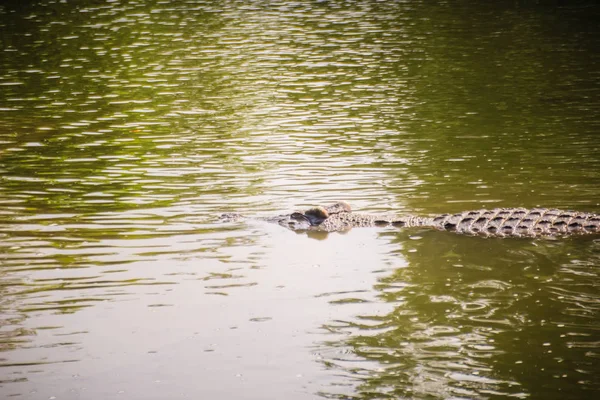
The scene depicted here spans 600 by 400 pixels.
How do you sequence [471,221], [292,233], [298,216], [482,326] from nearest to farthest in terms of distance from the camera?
[482,326] → [471,221] → [292,233] → [298,216]

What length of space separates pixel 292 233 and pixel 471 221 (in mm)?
2189

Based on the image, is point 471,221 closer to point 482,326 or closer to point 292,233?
point 292,233

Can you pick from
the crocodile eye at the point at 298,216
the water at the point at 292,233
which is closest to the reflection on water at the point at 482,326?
the water at the point at 292,233

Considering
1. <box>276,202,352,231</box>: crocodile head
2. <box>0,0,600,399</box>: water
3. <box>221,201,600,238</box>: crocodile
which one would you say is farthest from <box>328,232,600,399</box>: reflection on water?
<box>276,202,352,231</box>: crocodile head

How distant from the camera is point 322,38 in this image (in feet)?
89.4

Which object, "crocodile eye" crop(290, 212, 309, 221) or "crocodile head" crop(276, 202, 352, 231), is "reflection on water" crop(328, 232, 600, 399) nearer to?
"crocodile head" crop(276, 202, 352, 231)

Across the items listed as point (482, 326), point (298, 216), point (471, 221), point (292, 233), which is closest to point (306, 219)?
point (298, 216)

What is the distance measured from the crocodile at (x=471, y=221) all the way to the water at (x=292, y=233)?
0.52ft

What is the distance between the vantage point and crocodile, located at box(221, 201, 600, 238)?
31.0 feet

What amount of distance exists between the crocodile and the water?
6.2 inches

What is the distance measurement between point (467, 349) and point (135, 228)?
4943 mm

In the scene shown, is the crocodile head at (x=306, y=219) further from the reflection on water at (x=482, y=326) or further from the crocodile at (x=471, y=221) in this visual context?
the reflection on water at (x=482, y=326)

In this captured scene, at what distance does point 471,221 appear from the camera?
32.2 ft

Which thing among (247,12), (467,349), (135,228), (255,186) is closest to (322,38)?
(247,12)
